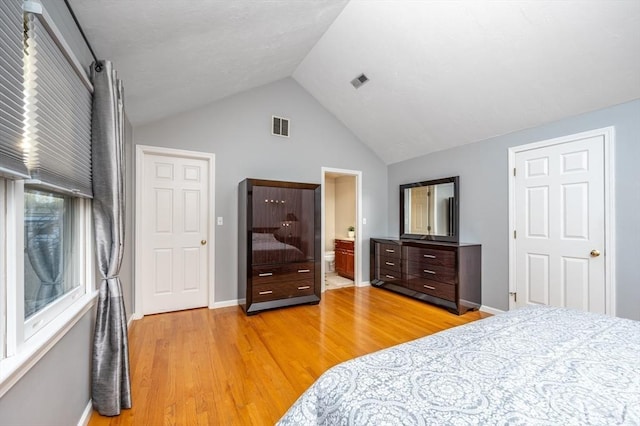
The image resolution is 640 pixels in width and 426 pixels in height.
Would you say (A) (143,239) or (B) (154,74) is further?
(A) (143,239)

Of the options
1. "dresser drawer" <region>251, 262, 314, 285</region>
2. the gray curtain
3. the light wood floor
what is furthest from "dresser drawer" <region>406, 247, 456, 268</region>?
the gray curtain

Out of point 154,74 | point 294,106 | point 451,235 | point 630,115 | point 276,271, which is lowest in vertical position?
point 276,271

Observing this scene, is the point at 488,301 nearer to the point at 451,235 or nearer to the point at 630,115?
the point at 451,235

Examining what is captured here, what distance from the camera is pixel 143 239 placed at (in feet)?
10.8

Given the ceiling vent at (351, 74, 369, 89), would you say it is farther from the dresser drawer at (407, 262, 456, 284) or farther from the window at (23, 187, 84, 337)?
the window at (23, 187, 84, 337)

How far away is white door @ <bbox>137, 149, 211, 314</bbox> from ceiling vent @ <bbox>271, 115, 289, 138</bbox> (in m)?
1.08

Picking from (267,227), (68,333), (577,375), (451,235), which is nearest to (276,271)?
(267,227)

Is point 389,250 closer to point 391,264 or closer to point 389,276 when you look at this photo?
point 391,264

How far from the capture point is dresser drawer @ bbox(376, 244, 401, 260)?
4328 millimetres

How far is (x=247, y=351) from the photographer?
2469 millimetres

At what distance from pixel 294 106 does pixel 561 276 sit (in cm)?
397

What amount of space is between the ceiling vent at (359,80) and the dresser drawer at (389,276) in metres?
2.81

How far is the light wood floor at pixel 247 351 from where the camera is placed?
1.74 m

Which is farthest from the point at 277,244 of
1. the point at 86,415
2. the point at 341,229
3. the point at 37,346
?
the point at 341,229
